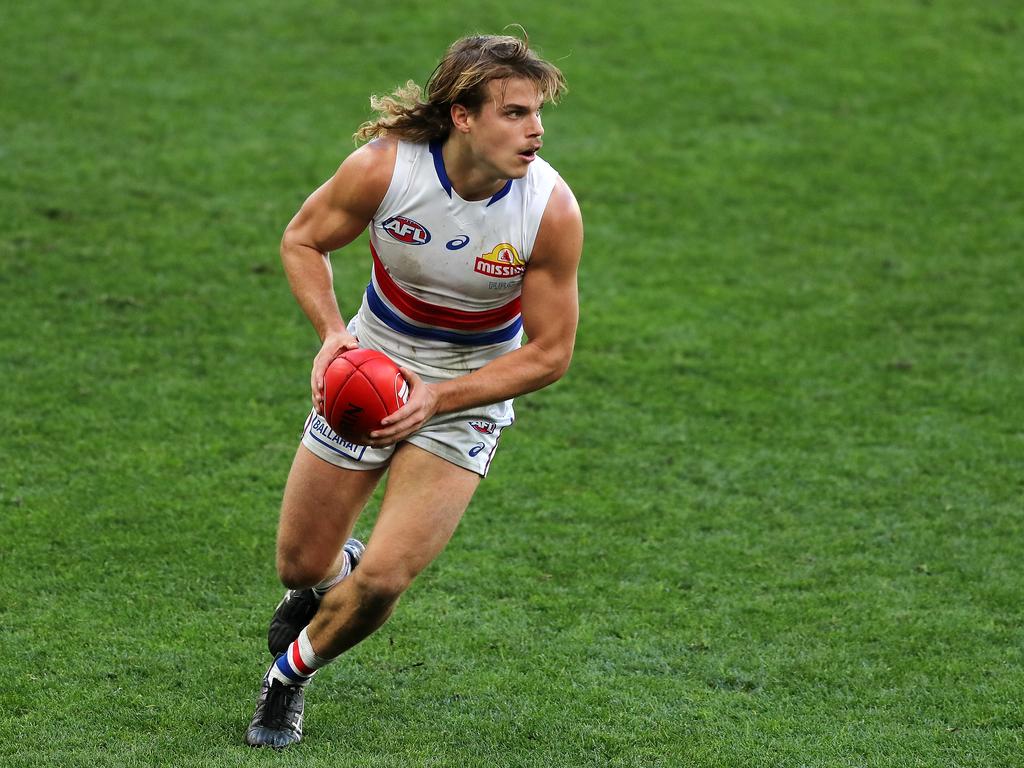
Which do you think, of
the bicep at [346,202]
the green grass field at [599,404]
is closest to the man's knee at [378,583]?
the green grass field at [599,404]

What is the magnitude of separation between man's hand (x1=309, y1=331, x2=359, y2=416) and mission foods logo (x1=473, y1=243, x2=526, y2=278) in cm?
54

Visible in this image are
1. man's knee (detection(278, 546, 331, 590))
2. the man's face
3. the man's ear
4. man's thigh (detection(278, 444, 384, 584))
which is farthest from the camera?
man's knee (detection(278, 546, 331, 590))

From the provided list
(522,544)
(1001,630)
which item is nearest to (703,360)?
(522,544)

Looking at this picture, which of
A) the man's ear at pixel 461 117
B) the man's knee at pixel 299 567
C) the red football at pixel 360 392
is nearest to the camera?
the red football at pixel 360 392

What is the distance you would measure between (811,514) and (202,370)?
13.0 feet

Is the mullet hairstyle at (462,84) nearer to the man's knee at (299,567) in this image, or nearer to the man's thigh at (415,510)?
the man's thigh at (415,510)

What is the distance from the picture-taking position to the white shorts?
492 cm

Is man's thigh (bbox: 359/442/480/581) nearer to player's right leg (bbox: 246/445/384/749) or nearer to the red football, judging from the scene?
player's right leg (bbox: 246/445/384/749)

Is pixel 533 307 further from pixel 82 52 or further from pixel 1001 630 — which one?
pixel 82 52

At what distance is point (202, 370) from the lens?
8.55m

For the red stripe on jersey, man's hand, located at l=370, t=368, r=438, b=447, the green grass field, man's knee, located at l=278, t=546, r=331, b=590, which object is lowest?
the green grass field

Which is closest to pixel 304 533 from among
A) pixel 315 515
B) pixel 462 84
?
pixel 315 515

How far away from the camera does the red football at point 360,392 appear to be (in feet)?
14.9

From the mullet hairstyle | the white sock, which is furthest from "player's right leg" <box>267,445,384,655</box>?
the mullet hairstyle
